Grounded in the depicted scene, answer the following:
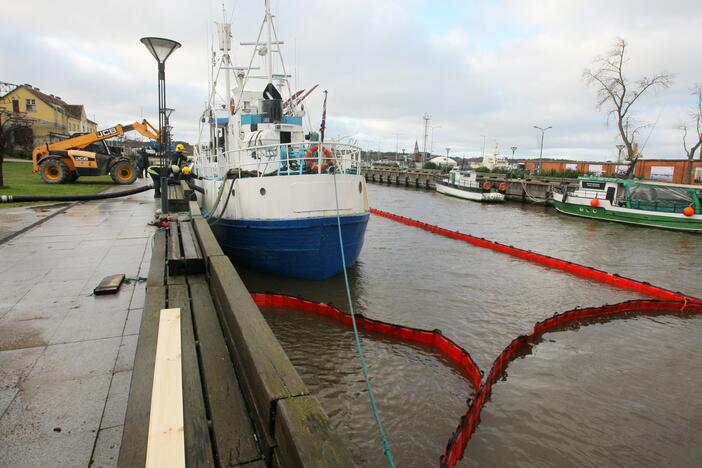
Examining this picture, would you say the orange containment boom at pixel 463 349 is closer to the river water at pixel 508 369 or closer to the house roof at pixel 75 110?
the river water at pixel 508 369

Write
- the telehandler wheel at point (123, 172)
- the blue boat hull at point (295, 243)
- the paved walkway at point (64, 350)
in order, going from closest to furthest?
1. the paved walkway at point (64, 350)
2. the blue boat hull at point (295, 243)
3. the telehandler wheel at point (123, 172)

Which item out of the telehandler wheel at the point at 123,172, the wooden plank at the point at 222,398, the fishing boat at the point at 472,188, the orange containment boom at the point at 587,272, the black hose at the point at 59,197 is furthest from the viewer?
the fishing boat at the point at 472,188

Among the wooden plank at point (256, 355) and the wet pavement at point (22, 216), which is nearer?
the wooden plank at point (256, 355)

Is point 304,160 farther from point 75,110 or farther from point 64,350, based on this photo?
point 75,110

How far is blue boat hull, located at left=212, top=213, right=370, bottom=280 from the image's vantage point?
32.5ft

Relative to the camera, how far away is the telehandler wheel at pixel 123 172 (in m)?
22.4

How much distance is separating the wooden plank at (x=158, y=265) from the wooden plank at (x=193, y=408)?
1239 millimetres

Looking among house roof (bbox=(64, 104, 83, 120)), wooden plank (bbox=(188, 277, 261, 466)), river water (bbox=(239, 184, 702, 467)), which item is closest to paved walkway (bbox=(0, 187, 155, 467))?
wooden plank (bbox=(188, 277, 261, 466))

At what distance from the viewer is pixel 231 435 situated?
2781 mm

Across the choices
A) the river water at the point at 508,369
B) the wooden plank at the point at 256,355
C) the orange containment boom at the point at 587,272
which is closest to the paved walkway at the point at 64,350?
the wooden plank at the point at 256,355

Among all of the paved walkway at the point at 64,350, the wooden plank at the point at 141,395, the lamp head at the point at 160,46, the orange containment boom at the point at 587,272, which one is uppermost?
the lamp head at the point at 160,46

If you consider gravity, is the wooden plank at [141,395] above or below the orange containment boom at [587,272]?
above

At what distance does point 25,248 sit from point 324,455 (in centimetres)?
885

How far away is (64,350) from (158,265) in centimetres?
181
